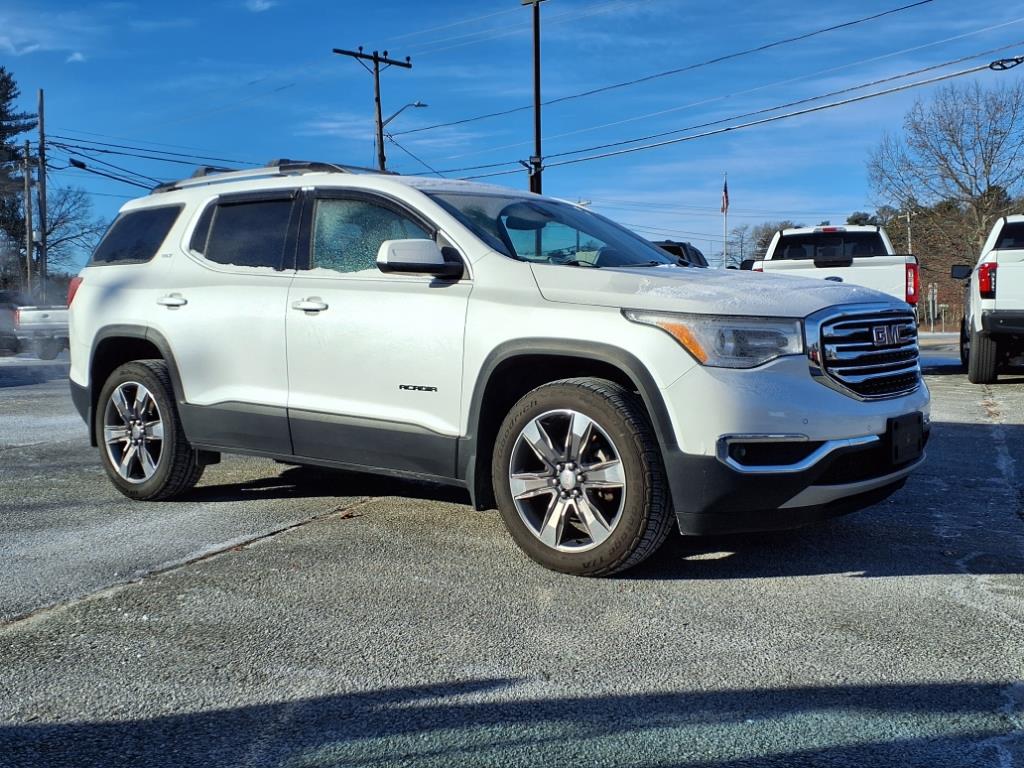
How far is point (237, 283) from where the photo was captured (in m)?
5.37

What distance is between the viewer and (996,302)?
11508mm

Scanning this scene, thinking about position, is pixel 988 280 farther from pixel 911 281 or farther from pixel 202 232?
pixel 202 232

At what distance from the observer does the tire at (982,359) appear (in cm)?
1211

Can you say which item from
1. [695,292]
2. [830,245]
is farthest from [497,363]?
[830,245]

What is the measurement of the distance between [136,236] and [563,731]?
454 cm

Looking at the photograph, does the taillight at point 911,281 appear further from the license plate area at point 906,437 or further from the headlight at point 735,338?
the headlight at point 735,338

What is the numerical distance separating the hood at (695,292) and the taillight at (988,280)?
790 cm

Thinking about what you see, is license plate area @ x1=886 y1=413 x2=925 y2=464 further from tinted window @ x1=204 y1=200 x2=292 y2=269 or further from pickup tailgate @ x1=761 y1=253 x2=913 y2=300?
pickup tailgate @ x1=761 y1=253 x2=913 y2=300

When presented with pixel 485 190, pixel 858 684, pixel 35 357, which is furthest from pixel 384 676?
pixel 35 357

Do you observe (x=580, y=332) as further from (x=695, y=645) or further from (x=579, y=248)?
(x=695, y=645)

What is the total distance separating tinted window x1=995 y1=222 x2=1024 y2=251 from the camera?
13086 millimetres

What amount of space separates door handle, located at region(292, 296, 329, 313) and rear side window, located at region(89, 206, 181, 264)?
136cm

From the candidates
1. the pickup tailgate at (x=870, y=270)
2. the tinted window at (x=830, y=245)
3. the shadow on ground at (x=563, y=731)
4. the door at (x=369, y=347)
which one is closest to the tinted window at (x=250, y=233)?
the door at (x=369, y=347)

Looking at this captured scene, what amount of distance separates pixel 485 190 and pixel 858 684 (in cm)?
329
